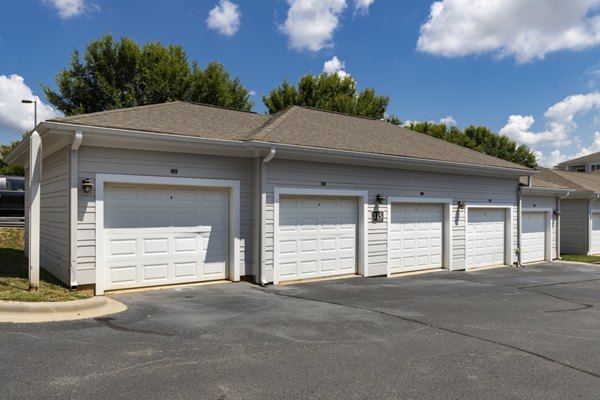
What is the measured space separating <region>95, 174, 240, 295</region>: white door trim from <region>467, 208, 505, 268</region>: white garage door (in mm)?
7815

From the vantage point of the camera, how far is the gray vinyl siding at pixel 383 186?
32.4 feet

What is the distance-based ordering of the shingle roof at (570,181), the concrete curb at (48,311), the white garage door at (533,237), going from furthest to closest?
the shingle roof at (570,181)
the white garage door at (533,237)
the concrete curb at (48,311)

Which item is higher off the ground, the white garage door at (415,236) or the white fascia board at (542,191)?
the white fascia board at (542,191)

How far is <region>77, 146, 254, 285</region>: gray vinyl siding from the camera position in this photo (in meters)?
8.04

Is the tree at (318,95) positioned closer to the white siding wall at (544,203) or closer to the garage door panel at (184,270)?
the white siding wall at (544,203)

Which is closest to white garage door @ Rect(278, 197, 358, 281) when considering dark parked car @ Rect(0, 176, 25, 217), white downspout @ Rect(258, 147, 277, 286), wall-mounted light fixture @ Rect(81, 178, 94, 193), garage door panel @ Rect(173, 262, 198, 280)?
white downspout @ Rect(258, 147, 277, 286)

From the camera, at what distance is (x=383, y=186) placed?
37.9 ft

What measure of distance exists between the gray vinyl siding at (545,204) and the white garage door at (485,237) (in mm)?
1741

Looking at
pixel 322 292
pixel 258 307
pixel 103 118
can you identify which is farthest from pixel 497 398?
pixel 103 118

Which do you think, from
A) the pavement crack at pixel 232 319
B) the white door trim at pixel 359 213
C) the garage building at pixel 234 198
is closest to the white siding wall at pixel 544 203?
the garage building at pixel 234 198

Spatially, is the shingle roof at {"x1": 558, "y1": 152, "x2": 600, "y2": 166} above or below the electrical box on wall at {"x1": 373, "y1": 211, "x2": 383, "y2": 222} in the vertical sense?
above

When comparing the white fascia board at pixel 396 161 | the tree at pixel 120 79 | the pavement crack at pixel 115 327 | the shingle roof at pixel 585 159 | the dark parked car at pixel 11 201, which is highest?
the tree at pixel 120 79

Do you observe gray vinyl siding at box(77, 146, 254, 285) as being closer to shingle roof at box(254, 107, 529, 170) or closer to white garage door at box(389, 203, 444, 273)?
shingle roof at box(254, 107, 529, 170)

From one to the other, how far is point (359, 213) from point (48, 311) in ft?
23.8
